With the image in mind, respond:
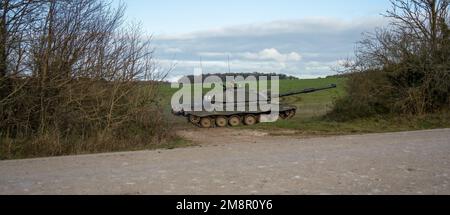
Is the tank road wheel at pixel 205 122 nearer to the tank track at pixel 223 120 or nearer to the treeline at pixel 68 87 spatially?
the tank track at pixel 223 120

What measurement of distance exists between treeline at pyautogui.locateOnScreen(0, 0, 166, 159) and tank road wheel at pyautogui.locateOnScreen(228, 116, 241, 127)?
9.52 metres

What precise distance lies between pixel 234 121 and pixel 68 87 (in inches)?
477

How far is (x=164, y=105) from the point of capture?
15914mm

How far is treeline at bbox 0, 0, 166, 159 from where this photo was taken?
12.5 meters

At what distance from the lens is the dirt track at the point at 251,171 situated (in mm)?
6816

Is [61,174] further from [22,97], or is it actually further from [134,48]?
[134,48]

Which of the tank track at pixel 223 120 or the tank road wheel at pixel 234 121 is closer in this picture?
the tank track at pixel 223 120

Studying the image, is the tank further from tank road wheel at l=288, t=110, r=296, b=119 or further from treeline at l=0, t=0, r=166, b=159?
treeline at l=0, t=0, r=166, b=159

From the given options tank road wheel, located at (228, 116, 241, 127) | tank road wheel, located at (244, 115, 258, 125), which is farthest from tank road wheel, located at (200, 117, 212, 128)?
tank road wheel, located at (244, 115, 258, 125)

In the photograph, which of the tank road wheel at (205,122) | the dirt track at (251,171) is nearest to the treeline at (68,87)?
the dirt track at (251,171)

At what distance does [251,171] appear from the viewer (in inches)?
320

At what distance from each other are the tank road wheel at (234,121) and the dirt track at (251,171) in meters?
12.4

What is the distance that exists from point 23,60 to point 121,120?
3.08 meters
